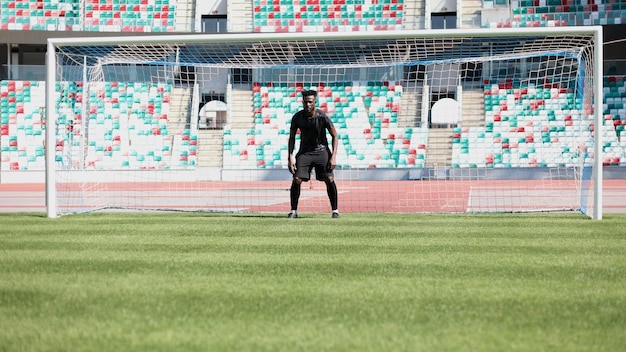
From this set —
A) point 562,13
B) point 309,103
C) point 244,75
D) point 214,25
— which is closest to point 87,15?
point 214,25

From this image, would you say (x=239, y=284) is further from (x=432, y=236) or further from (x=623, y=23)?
(x=623, y=23)

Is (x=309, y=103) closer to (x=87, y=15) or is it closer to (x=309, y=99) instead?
(x=309, y=99)

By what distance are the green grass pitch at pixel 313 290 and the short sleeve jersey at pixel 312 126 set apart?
101 inches

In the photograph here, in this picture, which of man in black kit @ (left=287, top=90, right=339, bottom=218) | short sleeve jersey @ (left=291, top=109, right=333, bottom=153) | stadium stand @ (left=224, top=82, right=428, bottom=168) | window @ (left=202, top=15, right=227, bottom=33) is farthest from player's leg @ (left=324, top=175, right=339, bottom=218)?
window @ (left=202, top=15, right=227, bottom=33)

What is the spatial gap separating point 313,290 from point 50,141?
28.4 ft

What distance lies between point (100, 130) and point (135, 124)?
6.04 ft

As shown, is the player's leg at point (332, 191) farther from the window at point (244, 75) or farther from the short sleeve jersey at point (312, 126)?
the window at point (244, 75)

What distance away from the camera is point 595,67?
12.7 meters

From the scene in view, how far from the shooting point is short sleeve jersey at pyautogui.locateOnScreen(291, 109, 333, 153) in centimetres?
1238

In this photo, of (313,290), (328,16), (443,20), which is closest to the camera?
(313,290)

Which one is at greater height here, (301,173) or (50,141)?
(50,141)

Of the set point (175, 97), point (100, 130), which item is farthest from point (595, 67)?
point (100, 130)

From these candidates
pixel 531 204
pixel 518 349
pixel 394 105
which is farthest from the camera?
pixel 394 105

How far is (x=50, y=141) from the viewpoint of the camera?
43.1 feet
